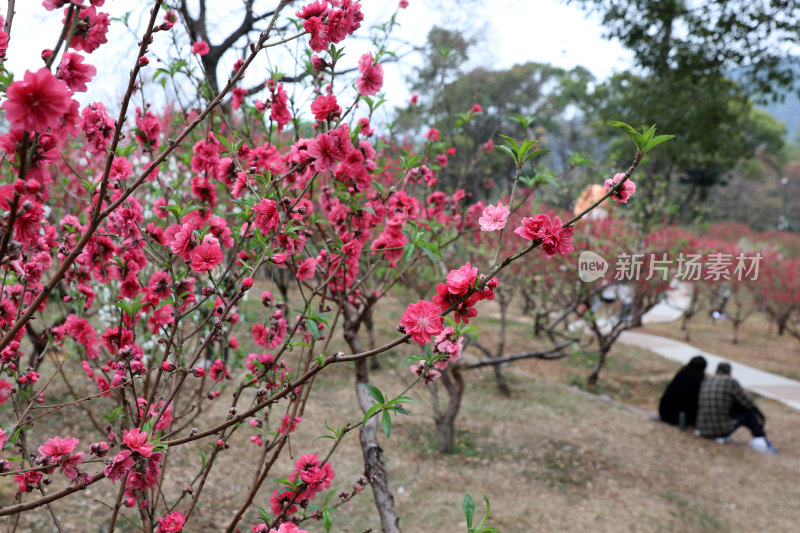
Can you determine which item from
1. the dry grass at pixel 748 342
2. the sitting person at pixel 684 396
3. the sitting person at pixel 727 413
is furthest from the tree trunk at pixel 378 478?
the dry grass at pixel 748 342

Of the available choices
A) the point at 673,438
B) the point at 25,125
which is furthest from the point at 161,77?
the point at 673,438

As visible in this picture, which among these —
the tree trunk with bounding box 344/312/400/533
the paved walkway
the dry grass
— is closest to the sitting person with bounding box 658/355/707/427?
the paved walkway

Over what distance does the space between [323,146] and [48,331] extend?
136 cm

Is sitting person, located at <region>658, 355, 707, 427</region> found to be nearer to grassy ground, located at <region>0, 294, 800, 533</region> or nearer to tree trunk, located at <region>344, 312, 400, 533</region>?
grassy ground, located at <region>0, 294, 800, 533</region>

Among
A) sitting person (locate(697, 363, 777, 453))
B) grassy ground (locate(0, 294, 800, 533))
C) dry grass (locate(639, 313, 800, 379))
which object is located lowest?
grassy ground (locate(0, 294, 800, 533))

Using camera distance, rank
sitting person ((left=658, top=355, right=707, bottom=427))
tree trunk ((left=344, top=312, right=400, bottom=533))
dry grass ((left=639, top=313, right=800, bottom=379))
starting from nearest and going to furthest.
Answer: tree trunk ((left=344, top=312, right=400, bottom=533))
sitting person ((left=658, top=355, right=707, bottom=427))
dry grass ((left=639, top=313, right=800, bottom=379))

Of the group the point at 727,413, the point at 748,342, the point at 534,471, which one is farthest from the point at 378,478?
the point at 748,342

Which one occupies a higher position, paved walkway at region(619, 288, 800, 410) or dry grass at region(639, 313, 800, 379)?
dry grass at region(639, 313, 800, 379)

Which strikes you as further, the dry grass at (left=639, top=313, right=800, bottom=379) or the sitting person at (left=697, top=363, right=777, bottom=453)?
the dry grass at (left=639, top=313, right=800, bottom=379)

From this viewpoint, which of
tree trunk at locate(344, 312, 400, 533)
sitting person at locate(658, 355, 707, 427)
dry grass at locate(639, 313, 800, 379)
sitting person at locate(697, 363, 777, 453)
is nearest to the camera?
tree trunk at locate(344, 312, 400, 533)

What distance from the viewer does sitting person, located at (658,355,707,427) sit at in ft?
19.4

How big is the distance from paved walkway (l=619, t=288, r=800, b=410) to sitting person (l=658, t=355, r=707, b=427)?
236cm

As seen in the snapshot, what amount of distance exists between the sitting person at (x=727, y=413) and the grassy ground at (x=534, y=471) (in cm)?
13

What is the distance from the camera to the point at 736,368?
938 cm
